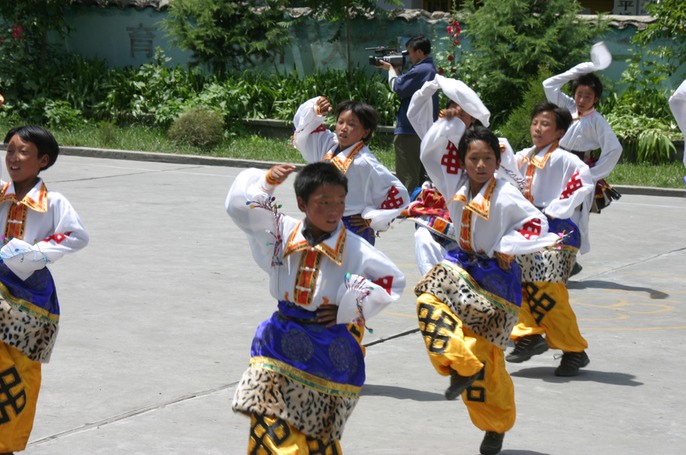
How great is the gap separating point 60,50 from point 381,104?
732 cm

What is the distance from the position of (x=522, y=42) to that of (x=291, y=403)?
13919mm

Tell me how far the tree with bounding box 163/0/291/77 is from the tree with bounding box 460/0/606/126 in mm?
3999

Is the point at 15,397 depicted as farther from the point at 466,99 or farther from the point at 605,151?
the point at 605,151

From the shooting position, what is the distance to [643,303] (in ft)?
29.6

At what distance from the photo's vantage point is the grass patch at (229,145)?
16.7 m

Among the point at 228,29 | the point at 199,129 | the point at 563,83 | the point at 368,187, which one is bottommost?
the point at 199,129

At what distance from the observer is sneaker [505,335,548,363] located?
700 cm

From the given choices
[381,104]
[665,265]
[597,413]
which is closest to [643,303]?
[665,265]

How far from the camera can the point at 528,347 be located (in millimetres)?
7023

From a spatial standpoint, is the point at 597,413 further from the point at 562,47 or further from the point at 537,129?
the point at 562,47

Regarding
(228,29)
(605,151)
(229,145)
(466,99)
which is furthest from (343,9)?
(466,99)

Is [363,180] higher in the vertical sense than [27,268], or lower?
lower

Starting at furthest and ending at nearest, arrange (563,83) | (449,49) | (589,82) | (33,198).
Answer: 1. (449,49)
2. (563,83)
3. (589,82)
4. (33,198)

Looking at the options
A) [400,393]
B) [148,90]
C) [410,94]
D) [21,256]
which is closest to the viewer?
[21,256]
